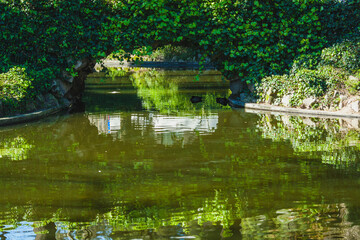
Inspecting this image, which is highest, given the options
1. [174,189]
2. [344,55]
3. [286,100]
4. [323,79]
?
[344,55]

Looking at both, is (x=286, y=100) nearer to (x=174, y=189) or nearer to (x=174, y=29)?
(x=174, y=29)

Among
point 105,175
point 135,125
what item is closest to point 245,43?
point 135,125

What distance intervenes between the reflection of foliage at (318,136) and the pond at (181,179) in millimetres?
25

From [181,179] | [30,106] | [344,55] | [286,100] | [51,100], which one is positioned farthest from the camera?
[51,100]

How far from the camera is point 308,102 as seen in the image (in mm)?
16047

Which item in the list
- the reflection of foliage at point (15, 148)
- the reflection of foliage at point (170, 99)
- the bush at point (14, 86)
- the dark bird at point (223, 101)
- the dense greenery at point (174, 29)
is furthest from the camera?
the dark bird at point (223, 101)

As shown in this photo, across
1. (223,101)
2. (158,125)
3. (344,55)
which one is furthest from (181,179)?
(223,101)

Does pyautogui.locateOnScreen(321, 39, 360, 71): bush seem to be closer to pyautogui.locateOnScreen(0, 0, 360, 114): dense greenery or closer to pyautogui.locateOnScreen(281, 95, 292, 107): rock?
pyautogui.locateOnScreen(0, 0, 360, 114): dense greenery

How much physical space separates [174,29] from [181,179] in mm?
10997

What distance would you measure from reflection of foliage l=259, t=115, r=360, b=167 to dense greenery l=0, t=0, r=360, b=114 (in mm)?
4335

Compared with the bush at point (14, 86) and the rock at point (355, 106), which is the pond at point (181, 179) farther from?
the rock at point (355, 106)

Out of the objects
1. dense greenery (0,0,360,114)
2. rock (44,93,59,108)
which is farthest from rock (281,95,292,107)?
rock (44,93,59,108)

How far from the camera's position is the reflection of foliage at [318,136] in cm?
943

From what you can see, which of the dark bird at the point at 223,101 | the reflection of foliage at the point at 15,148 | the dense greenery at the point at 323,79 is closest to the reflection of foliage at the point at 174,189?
the reflection of foliage at the point at 15,148
